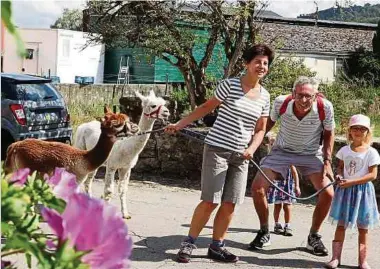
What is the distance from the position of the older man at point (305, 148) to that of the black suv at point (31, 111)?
5461 millimetres

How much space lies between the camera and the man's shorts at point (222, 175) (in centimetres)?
621

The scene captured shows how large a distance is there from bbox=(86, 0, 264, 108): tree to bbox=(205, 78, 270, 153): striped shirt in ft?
21.0

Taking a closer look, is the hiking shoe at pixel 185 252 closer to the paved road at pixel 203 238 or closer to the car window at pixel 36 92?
the paved road at pixel 203 238

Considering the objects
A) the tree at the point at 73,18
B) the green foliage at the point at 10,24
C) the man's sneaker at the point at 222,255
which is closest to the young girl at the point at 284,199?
the man's sneaker at the point at 222,255

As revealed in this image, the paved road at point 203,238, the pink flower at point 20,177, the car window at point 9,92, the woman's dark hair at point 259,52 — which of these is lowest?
the paved road at point 203,238

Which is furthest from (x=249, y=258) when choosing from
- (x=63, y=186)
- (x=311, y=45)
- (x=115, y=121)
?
(x=311, y=45)

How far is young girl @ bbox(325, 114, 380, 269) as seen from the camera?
6156 millimetres

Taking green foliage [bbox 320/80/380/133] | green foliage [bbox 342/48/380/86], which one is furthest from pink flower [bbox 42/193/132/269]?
green foliage [bbox 342/48/380/86]

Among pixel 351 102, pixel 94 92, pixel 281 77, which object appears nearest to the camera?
pixel 281 77

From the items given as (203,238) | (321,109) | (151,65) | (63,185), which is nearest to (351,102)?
A: (151,65)

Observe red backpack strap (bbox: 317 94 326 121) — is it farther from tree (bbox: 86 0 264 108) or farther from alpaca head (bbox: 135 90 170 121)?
tree (bbox: 86 0 264 108)

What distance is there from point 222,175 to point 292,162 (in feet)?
3.17

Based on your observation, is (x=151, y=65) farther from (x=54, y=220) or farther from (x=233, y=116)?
(x=54, y=220)

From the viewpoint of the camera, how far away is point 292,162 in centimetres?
691
